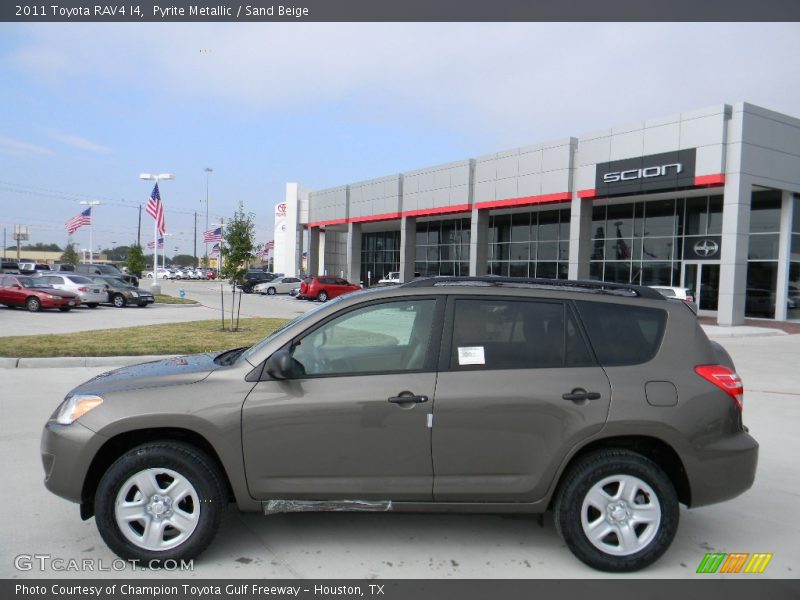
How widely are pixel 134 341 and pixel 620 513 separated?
12.4 m

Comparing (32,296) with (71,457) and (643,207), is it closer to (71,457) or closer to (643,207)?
(71,457)

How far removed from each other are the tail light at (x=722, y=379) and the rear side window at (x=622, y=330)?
32 cm

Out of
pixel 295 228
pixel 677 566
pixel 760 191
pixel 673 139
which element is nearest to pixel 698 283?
pixel 760 191

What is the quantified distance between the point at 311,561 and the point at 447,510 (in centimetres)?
90

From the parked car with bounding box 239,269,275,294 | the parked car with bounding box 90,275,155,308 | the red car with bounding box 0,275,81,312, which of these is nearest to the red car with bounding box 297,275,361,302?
the parked car with bounding box 90,275,155,308

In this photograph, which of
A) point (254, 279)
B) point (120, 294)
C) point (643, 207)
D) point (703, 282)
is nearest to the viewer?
point (120, 294)

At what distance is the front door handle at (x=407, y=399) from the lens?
3721mm

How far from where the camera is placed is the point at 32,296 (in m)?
23.5

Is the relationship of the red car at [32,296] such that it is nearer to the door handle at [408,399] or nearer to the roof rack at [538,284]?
the roof rack at [538,284]

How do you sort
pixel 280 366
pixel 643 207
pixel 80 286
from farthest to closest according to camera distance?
1. pixel 643 207
2. pixel 80 286
3. pixel 280 366

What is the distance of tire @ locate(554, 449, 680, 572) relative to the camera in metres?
3.75

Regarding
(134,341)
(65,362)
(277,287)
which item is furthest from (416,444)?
(277,287)
